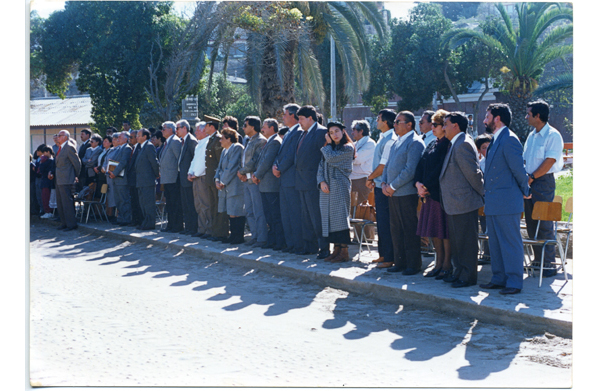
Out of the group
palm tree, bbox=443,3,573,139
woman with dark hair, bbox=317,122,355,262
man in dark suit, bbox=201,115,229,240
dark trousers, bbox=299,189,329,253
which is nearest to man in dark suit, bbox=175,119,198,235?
man in dark suit, bbox=201,115,229,240

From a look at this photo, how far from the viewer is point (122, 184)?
14125 mm

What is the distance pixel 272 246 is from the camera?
10438 millimetres

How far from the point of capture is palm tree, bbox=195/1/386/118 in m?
13.8

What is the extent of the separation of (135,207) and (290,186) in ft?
17.1

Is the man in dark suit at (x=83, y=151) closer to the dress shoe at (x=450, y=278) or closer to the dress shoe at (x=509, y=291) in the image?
the dress shoe at (x=450, y=278)

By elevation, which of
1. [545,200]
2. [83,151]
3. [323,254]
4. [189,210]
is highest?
[83,151]

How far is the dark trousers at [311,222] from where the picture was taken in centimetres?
960

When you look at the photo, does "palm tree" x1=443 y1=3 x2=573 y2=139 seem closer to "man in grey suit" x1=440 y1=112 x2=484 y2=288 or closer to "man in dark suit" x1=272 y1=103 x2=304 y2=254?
"man in dark suit" x1=272 y1=103 x2=304 y2=254

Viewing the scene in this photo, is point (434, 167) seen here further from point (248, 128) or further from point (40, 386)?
point (40, 386)

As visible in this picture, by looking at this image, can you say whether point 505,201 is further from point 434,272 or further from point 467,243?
point 434,272

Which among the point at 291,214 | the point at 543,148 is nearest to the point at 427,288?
the point at 543,148

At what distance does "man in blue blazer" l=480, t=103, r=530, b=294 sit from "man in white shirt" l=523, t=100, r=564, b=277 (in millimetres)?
831

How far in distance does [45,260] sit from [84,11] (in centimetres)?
1504

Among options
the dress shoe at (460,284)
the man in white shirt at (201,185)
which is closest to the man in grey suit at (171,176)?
the man in white shirt at (201,185)
